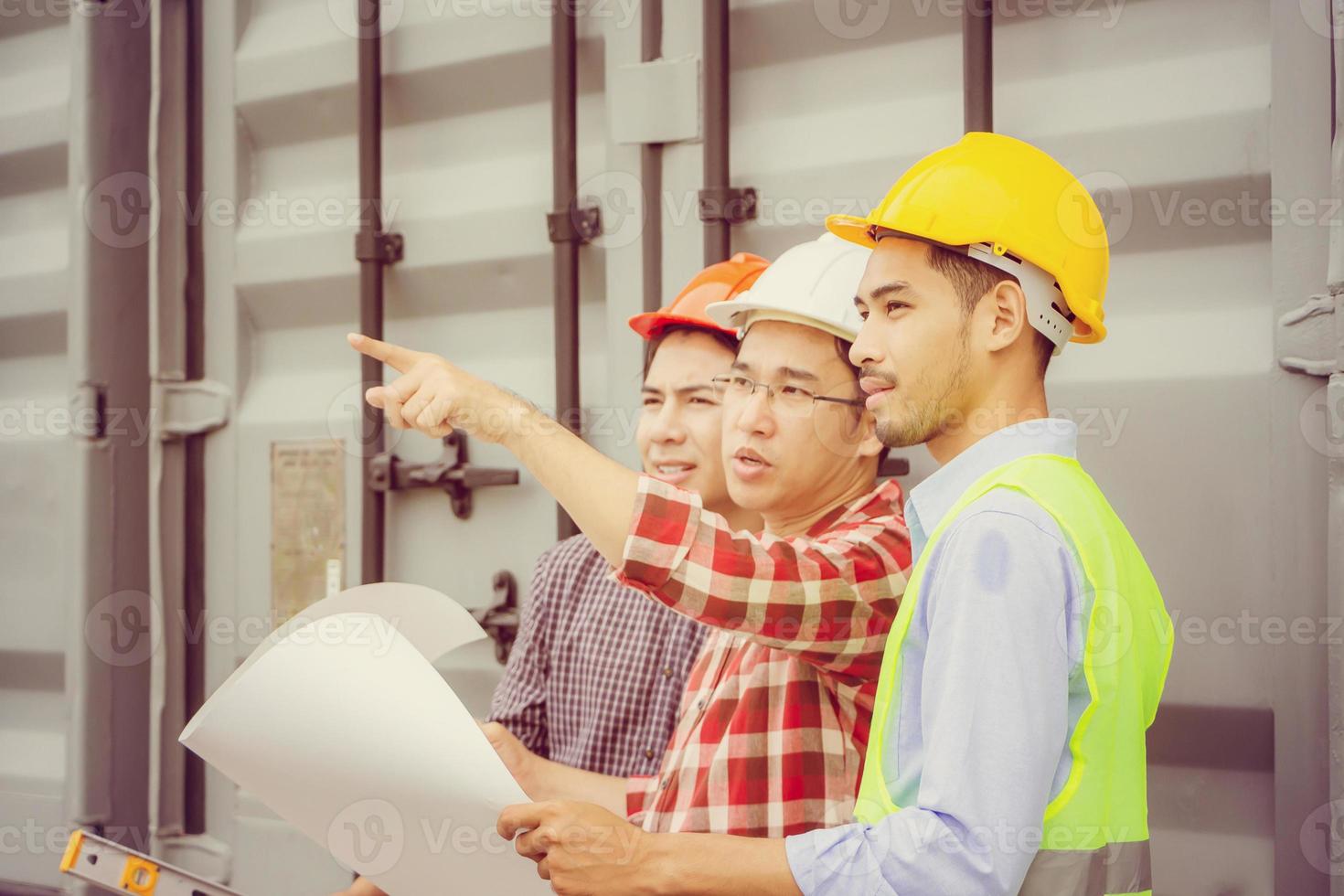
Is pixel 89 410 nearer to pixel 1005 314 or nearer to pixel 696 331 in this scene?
pixel 696 331

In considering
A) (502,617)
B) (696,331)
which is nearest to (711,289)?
(696,331)

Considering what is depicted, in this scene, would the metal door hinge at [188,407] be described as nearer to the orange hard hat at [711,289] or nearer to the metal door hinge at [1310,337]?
the orange hard hat at [711,289]

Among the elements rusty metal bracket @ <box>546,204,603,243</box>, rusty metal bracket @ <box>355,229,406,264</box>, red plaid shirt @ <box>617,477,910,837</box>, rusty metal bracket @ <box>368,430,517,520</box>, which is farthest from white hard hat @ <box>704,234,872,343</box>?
rusty metal bracket @ <box>355,229,406,264</box>

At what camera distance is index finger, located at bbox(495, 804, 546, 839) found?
4.67 feet

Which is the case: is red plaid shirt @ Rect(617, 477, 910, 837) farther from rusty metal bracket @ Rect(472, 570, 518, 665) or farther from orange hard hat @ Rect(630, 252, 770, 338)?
rusty metal bracket @ Rect(472, 570, 518, 665)

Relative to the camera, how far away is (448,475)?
A: 2.64 meters

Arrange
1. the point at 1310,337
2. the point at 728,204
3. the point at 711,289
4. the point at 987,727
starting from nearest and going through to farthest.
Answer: the point at 987,727 < the point at 1310,337 < the point at 711,289 < the point at 728,204

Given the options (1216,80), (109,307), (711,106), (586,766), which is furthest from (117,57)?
(1216,80)

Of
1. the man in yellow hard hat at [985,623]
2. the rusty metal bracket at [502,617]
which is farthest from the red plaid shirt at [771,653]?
the rusty metal bracket at [502,617]

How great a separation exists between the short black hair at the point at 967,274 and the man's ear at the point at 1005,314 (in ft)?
0.04

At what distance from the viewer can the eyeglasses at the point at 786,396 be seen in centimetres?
191

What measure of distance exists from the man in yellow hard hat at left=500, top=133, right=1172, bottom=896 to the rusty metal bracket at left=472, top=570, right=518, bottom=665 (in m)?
1.16

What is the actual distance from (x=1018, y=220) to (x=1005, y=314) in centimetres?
12

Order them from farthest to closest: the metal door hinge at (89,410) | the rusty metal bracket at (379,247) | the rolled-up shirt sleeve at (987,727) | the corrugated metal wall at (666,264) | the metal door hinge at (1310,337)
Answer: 1. the metal door hinge at (89,410)
2. the rusty metal bracket at (379,247)
3. the corrugated metal wall at (666,264)
4. the metal door hinge at (1310,337)
5. the rolled-up shirt sleeve at (987,727)
